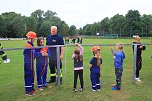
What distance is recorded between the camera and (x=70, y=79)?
11570 millimetres

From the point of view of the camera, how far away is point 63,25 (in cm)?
12288

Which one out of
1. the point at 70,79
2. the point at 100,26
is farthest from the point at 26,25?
the point at 70,79

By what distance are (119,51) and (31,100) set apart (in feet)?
11.2

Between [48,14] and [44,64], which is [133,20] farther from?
[44,64]

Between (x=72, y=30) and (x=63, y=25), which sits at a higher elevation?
(x=63, y=25)

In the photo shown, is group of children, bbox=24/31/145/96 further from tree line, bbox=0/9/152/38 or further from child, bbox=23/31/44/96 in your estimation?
tree line, bbox=0/9/152/38

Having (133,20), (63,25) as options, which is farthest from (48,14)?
(133,20)

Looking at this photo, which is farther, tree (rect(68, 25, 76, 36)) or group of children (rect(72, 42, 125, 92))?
tree (rect(68, 25, 76, 36))

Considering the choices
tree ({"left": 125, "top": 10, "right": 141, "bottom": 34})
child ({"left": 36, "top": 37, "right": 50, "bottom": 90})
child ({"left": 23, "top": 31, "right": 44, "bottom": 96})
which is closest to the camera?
child ({"left": 23, "top": 31, "right": 44, "bottom": 96})

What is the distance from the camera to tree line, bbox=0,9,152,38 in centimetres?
10431

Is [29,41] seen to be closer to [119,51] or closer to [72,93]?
[72,93]

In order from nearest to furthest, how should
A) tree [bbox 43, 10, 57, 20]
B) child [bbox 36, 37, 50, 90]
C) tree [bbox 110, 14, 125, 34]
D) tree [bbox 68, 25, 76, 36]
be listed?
child [bbox 36, 37, 50, 90] → tree [bbox 110, 14, 125, 34] → tree [bbox 68, 25, 76, 36] → tree [bbox 43, 10, 57, 20]

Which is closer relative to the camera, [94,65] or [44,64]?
[94,65]

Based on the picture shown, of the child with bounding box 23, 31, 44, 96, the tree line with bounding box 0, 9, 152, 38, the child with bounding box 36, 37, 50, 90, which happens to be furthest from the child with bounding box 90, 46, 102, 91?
the tree line with bounding box 0, 9, 152, 38
